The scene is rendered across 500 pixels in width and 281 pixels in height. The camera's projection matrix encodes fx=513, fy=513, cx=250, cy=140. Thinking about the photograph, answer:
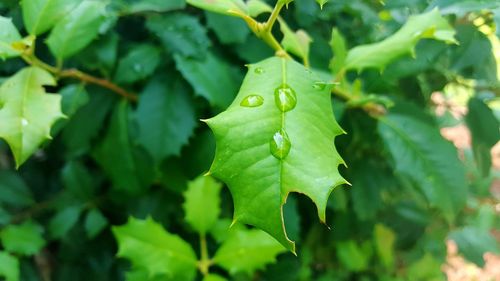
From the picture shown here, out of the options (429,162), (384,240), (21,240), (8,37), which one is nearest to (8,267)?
(21,240)

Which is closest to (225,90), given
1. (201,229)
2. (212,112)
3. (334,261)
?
(212,112)

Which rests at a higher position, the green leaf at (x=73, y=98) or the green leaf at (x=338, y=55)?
the green leaf at (x=338, y=55)

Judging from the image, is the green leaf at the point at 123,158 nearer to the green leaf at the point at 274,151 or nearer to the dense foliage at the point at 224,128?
the dense foliage at the point at 224,128

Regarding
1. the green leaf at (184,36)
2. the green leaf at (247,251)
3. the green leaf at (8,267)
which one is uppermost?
the green leaf at (184,36)

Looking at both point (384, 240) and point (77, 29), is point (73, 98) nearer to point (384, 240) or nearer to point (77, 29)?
point (77, 29)

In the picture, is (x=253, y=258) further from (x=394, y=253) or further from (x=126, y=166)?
(x=394, y=253)

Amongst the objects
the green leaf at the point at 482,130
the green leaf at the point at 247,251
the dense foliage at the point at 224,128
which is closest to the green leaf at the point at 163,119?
the dense foliage at the point at 224,128

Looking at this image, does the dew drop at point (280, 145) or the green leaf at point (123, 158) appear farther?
the green leaf at point (123, 158)

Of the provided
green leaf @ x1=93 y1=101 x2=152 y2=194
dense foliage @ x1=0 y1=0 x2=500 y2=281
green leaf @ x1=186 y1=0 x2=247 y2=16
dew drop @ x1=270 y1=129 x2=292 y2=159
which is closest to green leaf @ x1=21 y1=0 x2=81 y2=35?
dense foliage @ x1=0 y1=0 x2=500 y2=281
